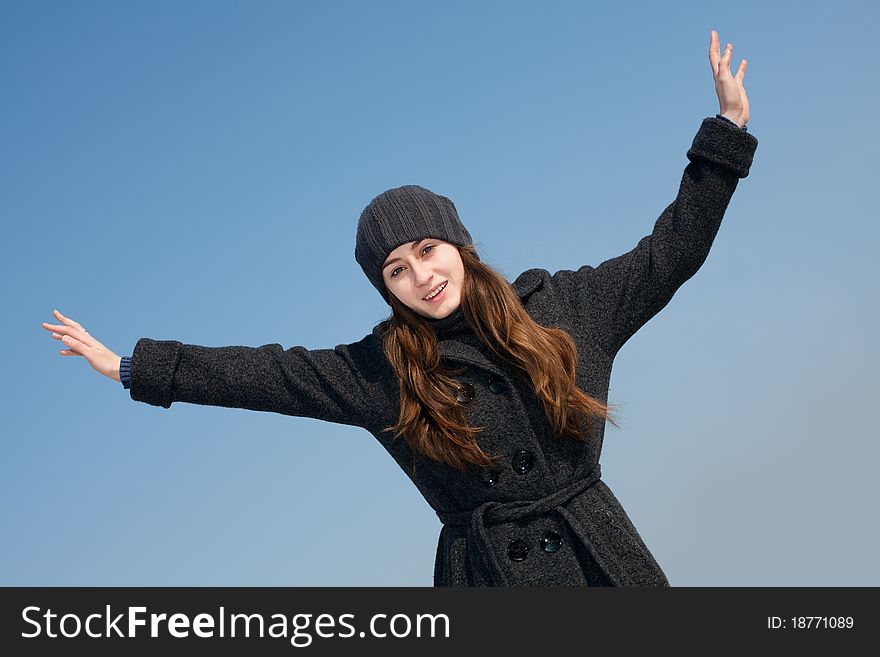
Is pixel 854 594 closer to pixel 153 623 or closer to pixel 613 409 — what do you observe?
pixel 613 409

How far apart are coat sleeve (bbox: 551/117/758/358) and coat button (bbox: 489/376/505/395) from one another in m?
0.46

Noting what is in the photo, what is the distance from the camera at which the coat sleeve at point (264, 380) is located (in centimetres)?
462

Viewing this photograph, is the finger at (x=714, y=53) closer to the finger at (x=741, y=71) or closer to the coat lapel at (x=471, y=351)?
the finger at (x=741, y=71)

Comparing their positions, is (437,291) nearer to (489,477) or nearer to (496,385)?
(496,385)

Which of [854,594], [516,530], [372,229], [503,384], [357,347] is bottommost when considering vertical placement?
[854,594]

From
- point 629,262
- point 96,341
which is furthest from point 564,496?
point 96,341

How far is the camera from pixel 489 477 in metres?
4.33

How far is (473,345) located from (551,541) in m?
0.86

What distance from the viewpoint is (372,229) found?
14.8ft

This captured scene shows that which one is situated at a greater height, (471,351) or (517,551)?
(471,351)

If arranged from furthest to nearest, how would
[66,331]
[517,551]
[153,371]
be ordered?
[66,331]
[153,371]
[517,551]

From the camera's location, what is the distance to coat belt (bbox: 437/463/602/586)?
13.9 ft

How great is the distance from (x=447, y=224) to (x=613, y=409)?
105 centimetres

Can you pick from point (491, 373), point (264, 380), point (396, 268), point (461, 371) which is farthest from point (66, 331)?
point (491, 373)
